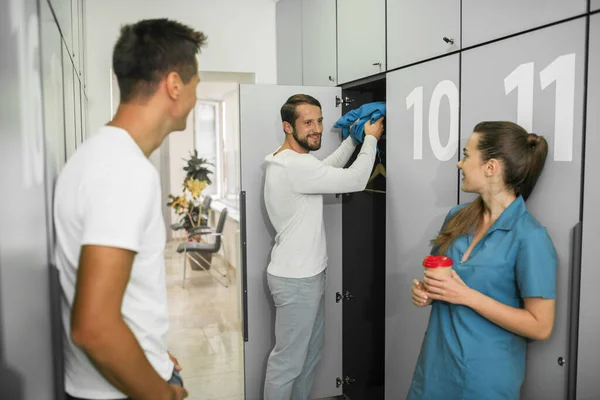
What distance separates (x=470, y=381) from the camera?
172cm

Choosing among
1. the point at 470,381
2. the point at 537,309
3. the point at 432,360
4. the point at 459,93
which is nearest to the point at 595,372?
the point at 537,309

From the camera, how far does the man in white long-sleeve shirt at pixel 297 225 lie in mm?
2631

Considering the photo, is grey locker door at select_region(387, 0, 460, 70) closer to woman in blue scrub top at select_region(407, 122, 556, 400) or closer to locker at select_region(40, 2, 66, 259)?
woman in blue scrub top at select_region(407, 122, 556, 400)

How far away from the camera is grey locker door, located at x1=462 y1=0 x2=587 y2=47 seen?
1.64 m

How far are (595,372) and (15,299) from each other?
5.29 ft

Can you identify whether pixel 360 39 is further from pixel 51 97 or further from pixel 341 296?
pixel 51 97

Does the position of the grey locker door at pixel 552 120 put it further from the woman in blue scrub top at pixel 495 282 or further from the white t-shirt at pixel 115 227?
the white t-shirt at pixel 115 227

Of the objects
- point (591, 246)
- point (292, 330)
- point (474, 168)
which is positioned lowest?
point (292, 330)

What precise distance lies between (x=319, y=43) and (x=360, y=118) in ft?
3.06

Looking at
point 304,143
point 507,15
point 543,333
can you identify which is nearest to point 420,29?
point 507,15

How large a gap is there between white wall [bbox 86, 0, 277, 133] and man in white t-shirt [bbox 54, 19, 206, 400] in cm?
316

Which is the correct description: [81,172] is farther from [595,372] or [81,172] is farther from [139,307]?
[595,372]

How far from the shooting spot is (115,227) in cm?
99

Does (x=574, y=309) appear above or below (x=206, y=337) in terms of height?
above
